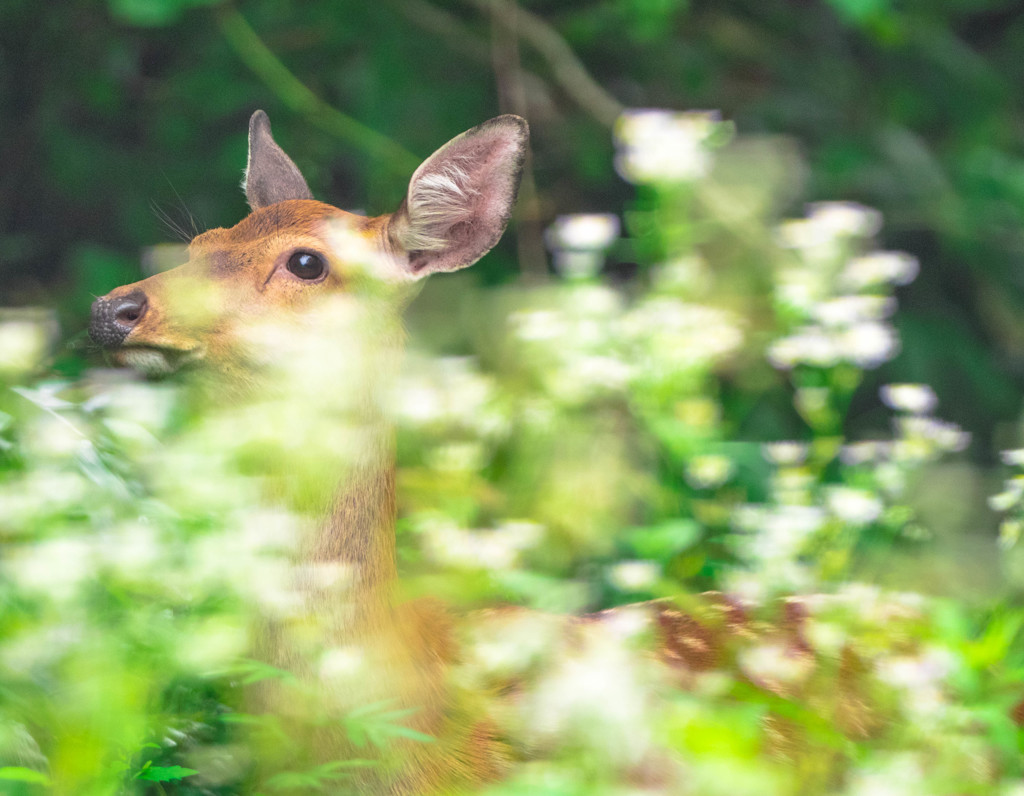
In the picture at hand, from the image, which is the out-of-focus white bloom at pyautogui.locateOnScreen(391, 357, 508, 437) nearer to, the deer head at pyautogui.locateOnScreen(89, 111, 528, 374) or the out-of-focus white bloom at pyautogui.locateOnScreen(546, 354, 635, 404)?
the out-of-focus white bloom at pyautogui.locateOnScreen(546, 354, 635, 404)

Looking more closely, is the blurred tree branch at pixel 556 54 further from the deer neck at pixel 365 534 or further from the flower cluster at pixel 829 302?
the deer neck at pixel 365 534

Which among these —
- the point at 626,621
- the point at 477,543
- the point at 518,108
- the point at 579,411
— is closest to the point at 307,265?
the point at 477,543

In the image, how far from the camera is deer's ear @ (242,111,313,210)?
171 centimetres

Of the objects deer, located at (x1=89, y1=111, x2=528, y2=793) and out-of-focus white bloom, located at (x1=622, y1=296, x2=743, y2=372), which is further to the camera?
out-of-focus white bloom, located at (x1=622, y1=296, x2=743, y2=372)

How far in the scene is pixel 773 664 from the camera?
1.43 meters

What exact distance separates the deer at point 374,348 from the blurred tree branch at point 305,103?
1.14m

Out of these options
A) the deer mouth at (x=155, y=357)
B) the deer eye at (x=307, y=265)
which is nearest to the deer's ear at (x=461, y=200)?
the deer eye at (x=307, y=265)

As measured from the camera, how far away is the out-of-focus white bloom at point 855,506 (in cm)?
165

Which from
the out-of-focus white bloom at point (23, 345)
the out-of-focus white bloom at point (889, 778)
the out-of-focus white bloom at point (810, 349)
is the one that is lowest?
the out-of-focus white bloom at point (889, 778)

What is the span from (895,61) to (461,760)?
2.90 meters

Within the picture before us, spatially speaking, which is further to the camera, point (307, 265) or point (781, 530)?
point (781, 530)

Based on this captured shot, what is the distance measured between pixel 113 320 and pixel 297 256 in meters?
0.27

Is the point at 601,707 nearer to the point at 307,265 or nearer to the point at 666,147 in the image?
the point at 307,265

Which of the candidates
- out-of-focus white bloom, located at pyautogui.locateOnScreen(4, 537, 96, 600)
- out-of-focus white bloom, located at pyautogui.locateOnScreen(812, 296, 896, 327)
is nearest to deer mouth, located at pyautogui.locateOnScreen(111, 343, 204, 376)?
out-of-focus white bloom, located at pyautogui.locateOnScreen(4, 537, 96, 600)
